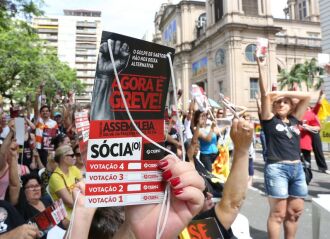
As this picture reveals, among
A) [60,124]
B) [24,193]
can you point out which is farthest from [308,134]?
[60,124]

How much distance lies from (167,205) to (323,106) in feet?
24.2

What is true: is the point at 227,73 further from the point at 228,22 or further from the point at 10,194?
the point at 10,194

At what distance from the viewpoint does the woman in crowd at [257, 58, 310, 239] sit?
12.0 feet

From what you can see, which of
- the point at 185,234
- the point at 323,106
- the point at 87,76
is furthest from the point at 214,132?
the point at 87,76

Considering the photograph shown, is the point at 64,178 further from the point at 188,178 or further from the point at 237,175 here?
the point at 188,178

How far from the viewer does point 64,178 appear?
157 inches

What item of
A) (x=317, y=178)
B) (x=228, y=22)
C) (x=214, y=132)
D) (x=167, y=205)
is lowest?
(x=317, y=178)

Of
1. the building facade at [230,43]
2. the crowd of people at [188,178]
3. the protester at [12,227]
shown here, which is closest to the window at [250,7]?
the building facade at [230,43]

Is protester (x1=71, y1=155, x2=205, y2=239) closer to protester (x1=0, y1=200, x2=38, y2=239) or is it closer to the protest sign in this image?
the protest sign

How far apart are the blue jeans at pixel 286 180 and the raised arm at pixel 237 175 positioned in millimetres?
1719

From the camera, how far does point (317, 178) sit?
29.1 ft

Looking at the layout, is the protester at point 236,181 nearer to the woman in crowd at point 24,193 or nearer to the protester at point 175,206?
the protester at point 175,206

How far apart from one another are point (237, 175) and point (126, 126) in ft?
2.89

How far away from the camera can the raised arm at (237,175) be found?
1.81m
